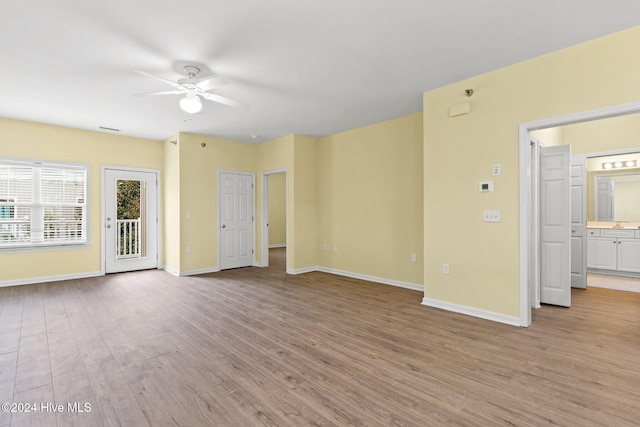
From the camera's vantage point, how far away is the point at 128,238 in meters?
6.16

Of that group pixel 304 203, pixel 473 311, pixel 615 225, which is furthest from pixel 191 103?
pixel 615 225

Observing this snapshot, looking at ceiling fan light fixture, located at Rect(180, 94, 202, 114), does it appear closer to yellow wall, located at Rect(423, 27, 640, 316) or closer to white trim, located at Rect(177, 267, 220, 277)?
yellow wall, located at Rect(423, 27, 640, 316)

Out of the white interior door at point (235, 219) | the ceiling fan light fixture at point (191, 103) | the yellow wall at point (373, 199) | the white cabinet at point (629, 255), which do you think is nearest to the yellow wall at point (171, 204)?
the white interior door at point (235, 219)

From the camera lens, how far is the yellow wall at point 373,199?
4895 millimetres

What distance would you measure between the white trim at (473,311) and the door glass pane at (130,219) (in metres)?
5.61

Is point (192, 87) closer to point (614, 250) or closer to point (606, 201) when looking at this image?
point (614, 250)

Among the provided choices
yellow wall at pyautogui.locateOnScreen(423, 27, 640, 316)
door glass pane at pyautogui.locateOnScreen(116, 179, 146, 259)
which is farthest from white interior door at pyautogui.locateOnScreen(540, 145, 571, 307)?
door glass pane at pyautogui.locateOnScreen(116, 179, 146, 259)

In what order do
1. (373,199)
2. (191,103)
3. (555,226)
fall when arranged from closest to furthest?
(191,103) < (555,226) < (373,199)

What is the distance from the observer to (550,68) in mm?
3049

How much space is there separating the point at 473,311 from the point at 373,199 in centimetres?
250

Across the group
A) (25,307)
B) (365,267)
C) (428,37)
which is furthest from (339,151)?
(25,307)

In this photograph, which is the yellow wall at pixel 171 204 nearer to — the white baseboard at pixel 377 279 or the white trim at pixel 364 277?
the white trim at pixel 364 277

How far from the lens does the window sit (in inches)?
198

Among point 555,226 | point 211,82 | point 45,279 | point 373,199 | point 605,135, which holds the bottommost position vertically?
point 45,279
